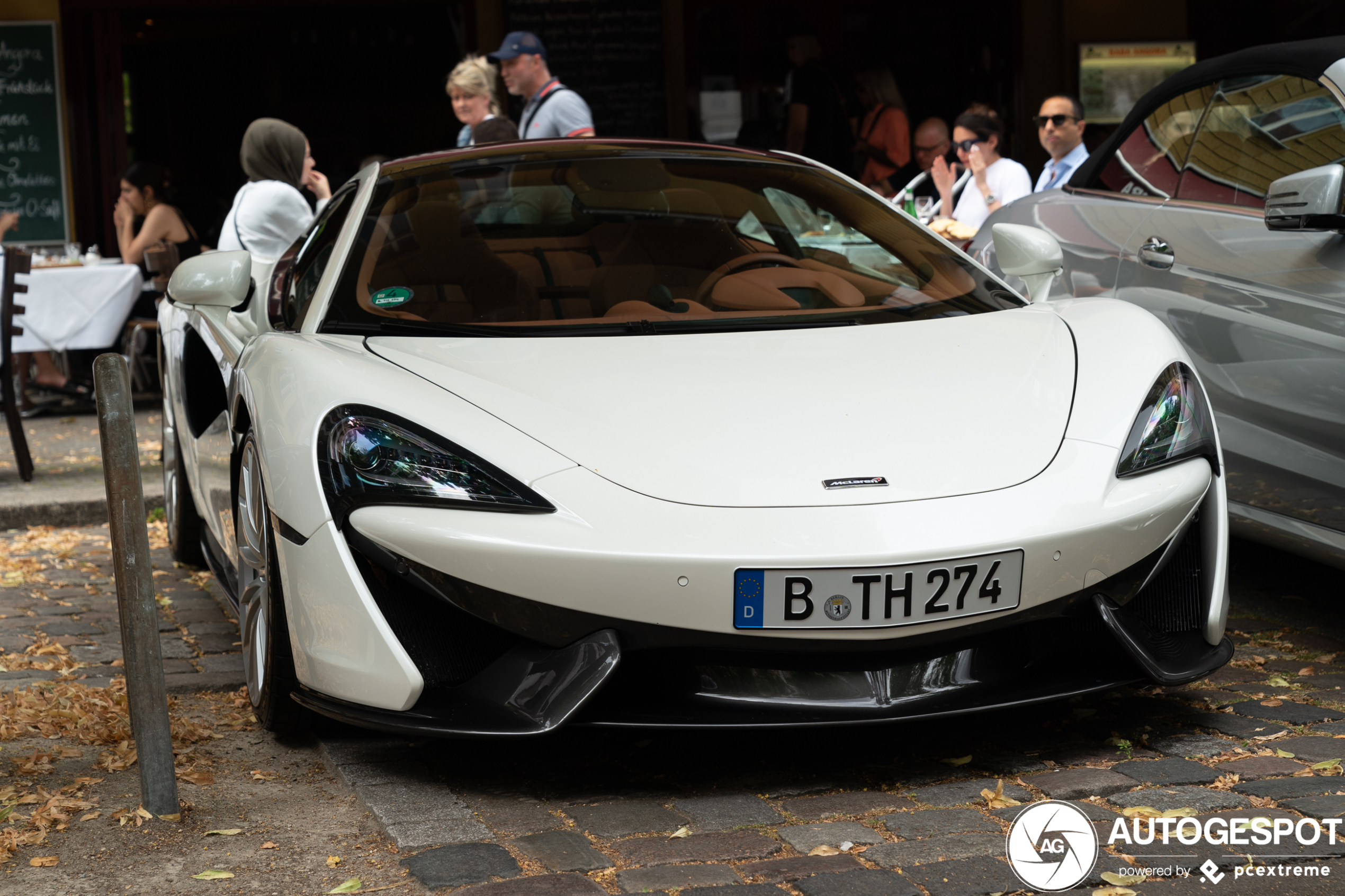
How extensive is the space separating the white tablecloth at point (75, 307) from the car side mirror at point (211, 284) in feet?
17.6

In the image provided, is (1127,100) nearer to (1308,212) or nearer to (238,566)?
(1308,212)

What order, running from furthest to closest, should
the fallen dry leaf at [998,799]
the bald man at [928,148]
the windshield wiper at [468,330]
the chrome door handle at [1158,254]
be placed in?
the bald man at [928,148] < the chrome door handle at [1158,254] < the windshield wiper at [468,330] < the fallen dry leaf at [998,799]

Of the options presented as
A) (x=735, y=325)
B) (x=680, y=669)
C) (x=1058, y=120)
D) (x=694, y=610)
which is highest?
(x=1058, y=120)

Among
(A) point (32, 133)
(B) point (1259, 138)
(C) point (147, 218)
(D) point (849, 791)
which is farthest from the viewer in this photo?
(A) point (32, 133)

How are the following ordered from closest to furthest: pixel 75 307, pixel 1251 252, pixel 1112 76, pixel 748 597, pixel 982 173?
pixel 748 597
pixel 1251 252
pixel 982 173
pixel 75 307
pixel 1112 76

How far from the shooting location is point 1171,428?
9.70ft

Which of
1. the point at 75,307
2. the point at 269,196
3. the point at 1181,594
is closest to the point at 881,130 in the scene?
the point at 269,196

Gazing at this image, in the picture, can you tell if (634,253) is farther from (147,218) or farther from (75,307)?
(147,218)

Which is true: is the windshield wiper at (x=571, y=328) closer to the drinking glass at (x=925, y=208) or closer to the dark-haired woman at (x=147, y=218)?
the drinking glass at (x=925, y=208)

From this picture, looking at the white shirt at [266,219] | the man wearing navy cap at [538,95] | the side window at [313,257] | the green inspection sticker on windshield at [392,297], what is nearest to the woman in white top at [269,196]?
the white shirt at [266,219]

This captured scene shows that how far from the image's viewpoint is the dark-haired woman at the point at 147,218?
9.92 metres

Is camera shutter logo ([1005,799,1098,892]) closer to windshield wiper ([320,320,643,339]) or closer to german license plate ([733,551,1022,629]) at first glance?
german license plate ([733,551,1022,629])

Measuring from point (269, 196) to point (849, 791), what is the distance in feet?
15.2

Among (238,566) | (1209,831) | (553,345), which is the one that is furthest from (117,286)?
(1209,831)
